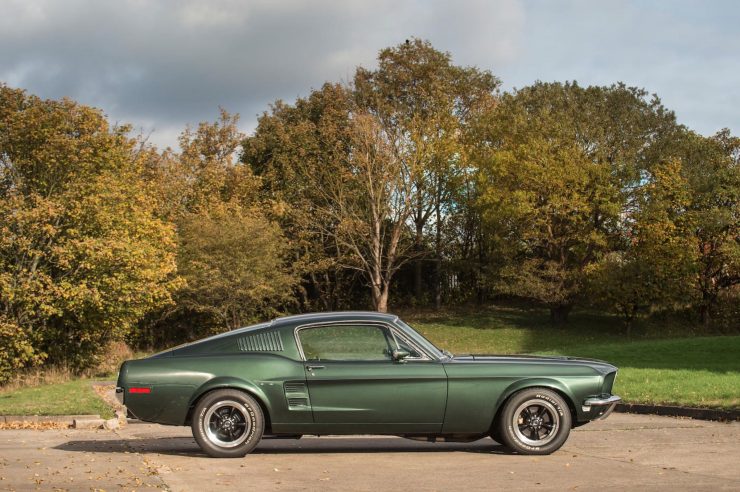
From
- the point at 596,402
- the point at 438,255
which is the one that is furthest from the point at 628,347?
the point at 596,402

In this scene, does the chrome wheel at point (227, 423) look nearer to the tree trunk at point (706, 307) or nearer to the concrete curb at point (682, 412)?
the concrete curb at point (682, 412)

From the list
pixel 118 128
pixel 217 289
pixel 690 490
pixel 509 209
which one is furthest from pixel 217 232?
pixel 690 490

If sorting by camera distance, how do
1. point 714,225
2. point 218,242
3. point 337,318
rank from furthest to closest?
point 714,225 → point 218,242 → point 337,318

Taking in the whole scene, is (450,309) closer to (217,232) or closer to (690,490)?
(217,232)

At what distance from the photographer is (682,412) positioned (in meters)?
14.7

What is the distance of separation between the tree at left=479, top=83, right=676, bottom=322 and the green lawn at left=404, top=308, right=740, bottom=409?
219 cm

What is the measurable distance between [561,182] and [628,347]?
566 inches

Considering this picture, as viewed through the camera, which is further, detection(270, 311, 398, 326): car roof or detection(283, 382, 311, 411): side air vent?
detection(270, 311, 398, 326): car roof

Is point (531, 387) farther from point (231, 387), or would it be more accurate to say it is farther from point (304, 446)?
point (231, 387)

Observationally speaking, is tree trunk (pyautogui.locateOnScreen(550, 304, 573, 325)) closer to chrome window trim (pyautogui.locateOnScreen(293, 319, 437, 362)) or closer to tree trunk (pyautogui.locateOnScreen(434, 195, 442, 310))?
tree trunk (pyautogui.locateOnScreen(434, 195, 442, 310))

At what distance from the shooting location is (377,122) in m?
51.3

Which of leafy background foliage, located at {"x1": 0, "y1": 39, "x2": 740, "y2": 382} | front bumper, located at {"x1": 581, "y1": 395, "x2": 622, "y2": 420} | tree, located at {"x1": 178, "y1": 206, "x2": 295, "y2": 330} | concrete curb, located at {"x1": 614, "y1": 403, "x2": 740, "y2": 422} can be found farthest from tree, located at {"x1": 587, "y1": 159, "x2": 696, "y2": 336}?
front bumper, located at {"x1": 581, "y1": 395, "x2": 622, "y2": 420}

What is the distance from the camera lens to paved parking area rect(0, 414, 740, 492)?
8.12 metres

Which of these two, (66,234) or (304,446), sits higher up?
(66,234)
